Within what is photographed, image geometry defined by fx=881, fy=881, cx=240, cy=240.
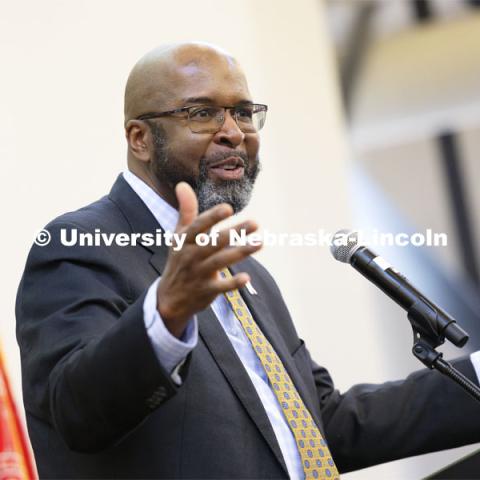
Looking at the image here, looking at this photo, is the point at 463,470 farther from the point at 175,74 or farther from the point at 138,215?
the point at 175,74

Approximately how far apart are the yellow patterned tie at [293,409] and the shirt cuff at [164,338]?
1.62 ft

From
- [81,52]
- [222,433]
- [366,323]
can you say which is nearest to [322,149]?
[366,323]

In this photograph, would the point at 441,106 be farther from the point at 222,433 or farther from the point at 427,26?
the point at 222,433

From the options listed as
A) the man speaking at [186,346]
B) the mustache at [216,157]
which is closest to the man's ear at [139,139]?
the man speaking at [186,346]

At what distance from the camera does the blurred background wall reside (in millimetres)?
2643

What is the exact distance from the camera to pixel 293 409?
1.93 m

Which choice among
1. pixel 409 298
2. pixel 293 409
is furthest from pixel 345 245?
pixel 293 409

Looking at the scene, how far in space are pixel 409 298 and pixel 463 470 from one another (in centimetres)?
52

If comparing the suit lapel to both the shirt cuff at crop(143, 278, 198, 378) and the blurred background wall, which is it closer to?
the shirt cuff at crop(143, 278, 198, 378)

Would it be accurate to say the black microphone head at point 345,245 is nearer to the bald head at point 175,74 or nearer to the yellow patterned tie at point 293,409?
the yellow patterned tie at point 293,409

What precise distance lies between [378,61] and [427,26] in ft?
2.20

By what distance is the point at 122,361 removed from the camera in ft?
4.75

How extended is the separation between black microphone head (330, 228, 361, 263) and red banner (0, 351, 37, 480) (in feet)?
2.48

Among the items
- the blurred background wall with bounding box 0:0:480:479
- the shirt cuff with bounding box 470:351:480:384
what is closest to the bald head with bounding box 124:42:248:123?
the blurred background wall with bounding box 0:0:480:479
